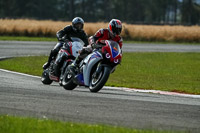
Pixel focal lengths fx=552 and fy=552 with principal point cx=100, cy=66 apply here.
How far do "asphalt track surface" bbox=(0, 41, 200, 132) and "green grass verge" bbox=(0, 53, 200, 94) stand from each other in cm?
226

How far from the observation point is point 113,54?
39.0 ft

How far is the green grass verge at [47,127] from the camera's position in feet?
23.6

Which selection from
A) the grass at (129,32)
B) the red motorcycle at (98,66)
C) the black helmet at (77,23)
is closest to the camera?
the red motorcycle at (98,66)

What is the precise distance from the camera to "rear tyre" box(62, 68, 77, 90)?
12705 millimetres

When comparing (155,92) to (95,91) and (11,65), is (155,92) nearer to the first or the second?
(95,91)

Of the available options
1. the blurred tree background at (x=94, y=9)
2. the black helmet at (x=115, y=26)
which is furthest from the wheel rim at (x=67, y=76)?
the blurred tree background at (x=94, y=9)

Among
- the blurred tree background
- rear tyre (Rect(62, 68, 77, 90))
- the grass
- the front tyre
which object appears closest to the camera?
the front tyre

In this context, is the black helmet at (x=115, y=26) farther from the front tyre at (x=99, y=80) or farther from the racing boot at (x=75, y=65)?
the racing boot at (x=75, y=65)

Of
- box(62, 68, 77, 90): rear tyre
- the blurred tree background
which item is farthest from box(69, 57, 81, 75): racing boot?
the blurred tree background

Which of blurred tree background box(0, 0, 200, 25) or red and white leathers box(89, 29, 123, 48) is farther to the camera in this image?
blurred tree background box(0, 0, 200, 25)

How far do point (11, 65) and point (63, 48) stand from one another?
6.46m

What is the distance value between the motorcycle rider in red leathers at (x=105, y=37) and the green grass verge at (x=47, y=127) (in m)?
4.60

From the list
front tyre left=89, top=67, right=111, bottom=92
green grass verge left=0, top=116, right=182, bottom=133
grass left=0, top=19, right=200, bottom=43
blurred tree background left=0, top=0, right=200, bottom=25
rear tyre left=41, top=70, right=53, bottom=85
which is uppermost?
green grass verge left=0, top=116, right=182, bottom=133

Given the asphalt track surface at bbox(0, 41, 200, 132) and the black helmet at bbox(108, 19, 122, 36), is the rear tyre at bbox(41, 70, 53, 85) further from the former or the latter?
the black helmet at bbox(108, 19, 122, 36)
